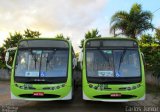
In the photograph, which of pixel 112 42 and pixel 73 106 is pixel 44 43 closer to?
pixel 112 42

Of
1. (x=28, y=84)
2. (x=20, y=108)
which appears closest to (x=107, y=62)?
(x=28, y=84)

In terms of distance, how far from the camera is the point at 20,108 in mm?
13320

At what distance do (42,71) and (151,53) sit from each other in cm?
1491

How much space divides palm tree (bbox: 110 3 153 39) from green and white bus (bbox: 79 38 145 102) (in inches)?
686

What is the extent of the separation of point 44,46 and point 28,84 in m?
1.80

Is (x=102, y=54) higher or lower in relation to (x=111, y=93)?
higher

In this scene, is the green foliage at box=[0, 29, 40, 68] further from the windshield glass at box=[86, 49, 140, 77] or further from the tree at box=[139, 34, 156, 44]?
the windshield glass at box=[86, 49, 140, 77]

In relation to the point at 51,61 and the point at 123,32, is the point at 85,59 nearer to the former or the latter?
the point at 51,61

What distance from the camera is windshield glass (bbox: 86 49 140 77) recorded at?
12625mm

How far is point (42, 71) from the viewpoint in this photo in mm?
12922

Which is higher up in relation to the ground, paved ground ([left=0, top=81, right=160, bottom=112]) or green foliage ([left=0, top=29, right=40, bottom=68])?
green foliage ([left=0, top=29, right=40, bottom=68])

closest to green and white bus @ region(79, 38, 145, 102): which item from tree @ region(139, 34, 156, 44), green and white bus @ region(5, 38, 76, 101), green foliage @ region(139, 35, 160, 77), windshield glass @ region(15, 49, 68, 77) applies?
green and white bus @ region(5, 38, 76, 101)

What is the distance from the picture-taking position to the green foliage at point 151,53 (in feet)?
71.7

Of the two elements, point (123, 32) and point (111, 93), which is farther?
point (123, 32)
